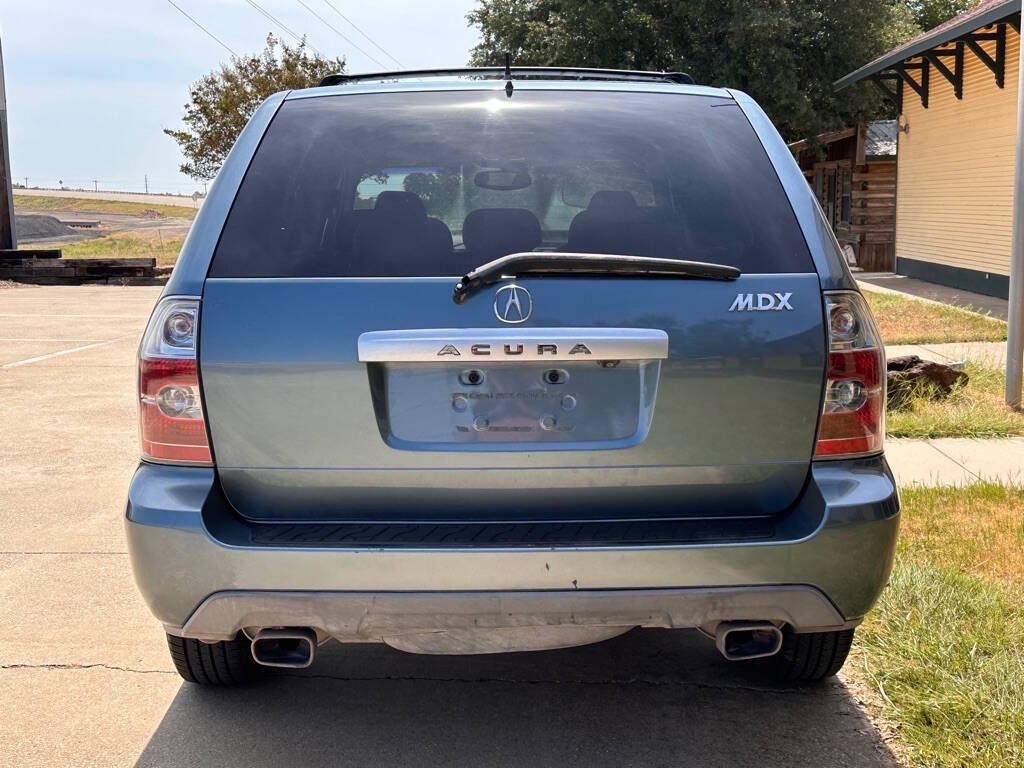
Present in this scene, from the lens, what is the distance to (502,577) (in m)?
2.77

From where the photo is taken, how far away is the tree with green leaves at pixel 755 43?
31062mm

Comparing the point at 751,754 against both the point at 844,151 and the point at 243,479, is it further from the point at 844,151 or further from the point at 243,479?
the point at 844,151

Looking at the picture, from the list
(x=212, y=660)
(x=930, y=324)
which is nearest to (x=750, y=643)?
(x=212, y=660)

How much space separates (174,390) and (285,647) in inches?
30.6

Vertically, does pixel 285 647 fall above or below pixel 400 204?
below

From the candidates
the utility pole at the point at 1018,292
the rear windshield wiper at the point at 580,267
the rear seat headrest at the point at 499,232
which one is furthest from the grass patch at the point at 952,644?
the utility pole at the point at 1018,292

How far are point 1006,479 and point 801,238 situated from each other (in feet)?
12.5

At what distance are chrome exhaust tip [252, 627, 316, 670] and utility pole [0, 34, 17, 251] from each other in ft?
82.5

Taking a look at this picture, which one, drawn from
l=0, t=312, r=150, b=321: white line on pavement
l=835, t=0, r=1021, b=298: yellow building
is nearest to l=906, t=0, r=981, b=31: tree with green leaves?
l=835, t=0, r=1021, b=298: yellow building

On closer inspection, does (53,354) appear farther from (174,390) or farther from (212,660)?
(174,390)

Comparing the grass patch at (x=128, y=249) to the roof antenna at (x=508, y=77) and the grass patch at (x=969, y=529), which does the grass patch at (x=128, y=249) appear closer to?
the grass patch at (x=969, y=529)

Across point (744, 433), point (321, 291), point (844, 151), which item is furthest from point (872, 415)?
point (844, 151)

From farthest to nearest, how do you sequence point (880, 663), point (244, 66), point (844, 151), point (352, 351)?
point (244, 66), point (844, 151), point (880, 663), point (352, 351)

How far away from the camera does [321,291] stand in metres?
2.88
